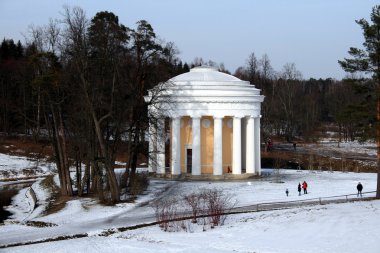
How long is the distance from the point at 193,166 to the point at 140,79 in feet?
30.7

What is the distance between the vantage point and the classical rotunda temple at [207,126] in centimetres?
4328

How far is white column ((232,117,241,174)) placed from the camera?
4388cm

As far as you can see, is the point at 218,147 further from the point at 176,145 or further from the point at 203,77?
the point at 203,77

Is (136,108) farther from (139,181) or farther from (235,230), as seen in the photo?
(235,230)

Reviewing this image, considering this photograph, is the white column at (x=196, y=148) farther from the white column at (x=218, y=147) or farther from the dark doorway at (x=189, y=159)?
the dark doorway at (x=189, y=159)

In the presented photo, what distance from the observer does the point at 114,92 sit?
113 feet

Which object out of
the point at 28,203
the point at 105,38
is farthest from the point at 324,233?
the point at 28,203

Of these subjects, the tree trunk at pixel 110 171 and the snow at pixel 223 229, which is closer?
the snow at pixel 223 229

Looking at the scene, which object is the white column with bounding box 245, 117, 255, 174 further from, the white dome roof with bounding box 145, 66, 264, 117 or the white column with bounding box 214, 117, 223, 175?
the white column with bounding box 214, 117, 223, 175

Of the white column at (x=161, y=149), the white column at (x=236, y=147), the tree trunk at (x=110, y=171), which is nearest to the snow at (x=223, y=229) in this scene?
the tree trunk at (x=110, y=171)

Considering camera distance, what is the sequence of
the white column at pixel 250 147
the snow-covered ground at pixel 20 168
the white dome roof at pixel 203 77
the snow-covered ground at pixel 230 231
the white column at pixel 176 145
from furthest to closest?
the snow-covered ground at pixel 20 168
the white column at pixel 250 147
the white dome roof at pixel 203 77
the white column at pixel 176 145
the snow-covered ground at pixel 230 231

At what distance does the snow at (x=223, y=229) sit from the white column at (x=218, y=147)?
20.4 feet

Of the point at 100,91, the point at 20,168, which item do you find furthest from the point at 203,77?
the point at 20,168

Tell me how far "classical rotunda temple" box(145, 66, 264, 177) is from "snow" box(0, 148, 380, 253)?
22.6ft
